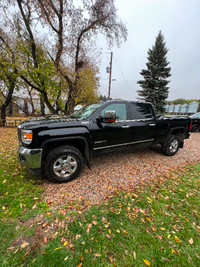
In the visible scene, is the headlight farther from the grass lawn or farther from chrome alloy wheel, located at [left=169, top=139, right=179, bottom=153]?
chrome alloy wheel, located at [left=169, top=139, right=179, bottom=153]

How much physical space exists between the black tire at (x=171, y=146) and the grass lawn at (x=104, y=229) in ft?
6.32

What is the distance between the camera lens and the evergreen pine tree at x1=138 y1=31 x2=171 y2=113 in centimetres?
1798

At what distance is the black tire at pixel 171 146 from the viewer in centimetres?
438

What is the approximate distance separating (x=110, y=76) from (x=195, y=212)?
1641cm

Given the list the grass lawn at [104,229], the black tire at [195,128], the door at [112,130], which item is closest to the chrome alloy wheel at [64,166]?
the grass lawn at [104,229]

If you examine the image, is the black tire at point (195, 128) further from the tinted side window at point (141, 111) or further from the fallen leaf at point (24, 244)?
the fallen leaf at point (24, 244)

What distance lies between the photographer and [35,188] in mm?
2580

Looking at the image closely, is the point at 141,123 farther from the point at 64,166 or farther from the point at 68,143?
the point at 64,166

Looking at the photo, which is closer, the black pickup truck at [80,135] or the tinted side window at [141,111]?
the black pickup truck at [80,135]

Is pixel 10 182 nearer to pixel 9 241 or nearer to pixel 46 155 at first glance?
pixel 46 155

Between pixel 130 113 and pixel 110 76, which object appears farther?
pixel 110 76

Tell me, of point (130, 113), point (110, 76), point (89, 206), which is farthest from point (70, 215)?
point (110, 76)

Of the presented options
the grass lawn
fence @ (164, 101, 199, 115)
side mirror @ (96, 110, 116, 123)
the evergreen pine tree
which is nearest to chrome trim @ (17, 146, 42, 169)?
the grass lawn

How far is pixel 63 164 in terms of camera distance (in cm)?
266
